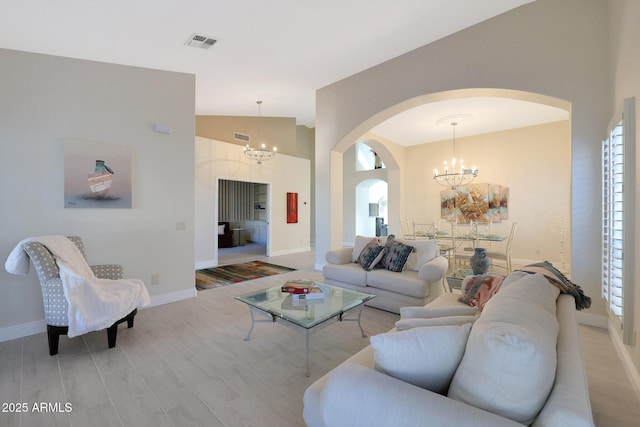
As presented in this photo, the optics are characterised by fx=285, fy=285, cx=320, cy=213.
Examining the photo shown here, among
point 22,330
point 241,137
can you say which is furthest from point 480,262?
point 241,137

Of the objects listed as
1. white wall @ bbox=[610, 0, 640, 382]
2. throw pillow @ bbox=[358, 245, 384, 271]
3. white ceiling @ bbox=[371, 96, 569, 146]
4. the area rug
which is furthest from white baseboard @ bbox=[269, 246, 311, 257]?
white wall @ bbox=[610, 0, 640, 382]

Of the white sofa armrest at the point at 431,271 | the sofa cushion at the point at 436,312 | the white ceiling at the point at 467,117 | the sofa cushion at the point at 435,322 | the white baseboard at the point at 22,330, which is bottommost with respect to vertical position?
the white baseboard at the point at 22,330

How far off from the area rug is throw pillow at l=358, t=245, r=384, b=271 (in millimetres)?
2239

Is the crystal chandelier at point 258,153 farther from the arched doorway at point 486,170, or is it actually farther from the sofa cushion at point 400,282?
the sofa cushion at point 400,282

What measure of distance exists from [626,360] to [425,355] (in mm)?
2423

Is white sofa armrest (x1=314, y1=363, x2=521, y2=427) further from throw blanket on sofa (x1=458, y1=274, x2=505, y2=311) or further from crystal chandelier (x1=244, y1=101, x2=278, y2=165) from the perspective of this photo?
crystal chandelier (x1=244, y1=101, x2=278, y2=165)

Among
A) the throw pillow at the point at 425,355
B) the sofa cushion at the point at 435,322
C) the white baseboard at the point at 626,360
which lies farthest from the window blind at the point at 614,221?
the throw pillow at the point at 425,355

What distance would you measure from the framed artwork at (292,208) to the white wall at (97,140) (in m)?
4.23

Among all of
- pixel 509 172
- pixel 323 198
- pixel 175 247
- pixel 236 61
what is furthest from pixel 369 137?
pixel 175 247

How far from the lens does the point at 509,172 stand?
261 inches

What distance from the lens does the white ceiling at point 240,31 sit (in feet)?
8.63

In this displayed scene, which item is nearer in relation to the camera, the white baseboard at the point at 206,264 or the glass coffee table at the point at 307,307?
the glass coffee table at the point at 307,307

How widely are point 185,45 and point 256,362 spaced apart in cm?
344

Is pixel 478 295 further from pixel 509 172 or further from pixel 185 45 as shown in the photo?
pixel 509 172
